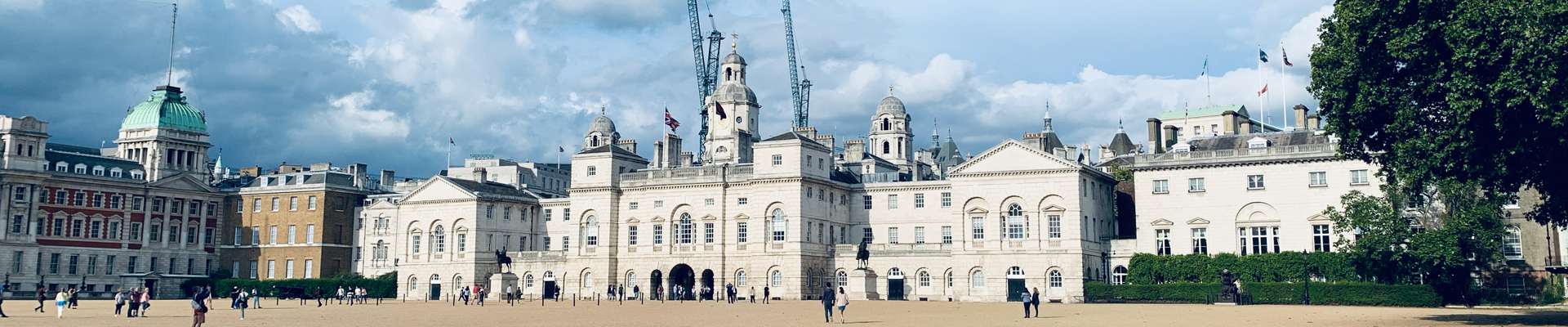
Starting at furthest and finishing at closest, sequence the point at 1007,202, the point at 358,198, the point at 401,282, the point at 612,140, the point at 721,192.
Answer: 1. the point at 612,140
2. the point at 358,198
3. the point at 401,282
4. the point at 721,192
5. the point at 1007,202

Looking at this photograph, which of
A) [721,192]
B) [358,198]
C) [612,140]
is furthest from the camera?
[612,140]

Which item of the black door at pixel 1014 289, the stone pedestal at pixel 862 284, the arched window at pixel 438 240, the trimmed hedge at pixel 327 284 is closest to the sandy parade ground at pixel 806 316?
the black door at pixel 1014 289

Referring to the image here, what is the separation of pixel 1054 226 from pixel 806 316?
78.7 ft

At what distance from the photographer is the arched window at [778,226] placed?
75.3 m

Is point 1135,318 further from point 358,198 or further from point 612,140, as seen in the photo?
point 612,140

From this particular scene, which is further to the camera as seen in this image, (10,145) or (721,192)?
(10,145)

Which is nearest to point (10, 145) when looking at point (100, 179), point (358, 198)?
point (100, 179)

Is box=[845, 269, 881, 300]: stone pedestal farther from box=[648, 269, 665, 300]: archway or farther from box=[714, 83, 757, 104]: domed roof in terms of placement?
box=[714, 83, 757, 104]: domed roof

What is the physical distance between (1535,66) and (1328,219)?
30156mm

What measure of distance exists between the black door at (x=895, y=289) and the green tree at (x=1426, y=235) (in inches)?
885

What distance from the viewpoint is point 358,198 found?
319 feet

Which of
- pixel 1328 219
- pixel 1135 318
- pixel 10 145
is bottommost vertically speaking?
pixel 1135 318

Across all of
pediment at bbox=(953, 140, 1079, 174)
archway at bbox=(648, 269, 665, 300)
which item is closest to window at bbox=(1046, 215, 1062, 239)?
pediment at bbox=(953, 140, 1079, 174)

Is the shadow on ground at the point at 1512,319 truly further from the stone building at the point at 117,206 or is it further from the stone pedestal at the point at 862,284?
the stone building at the point at 117,206
